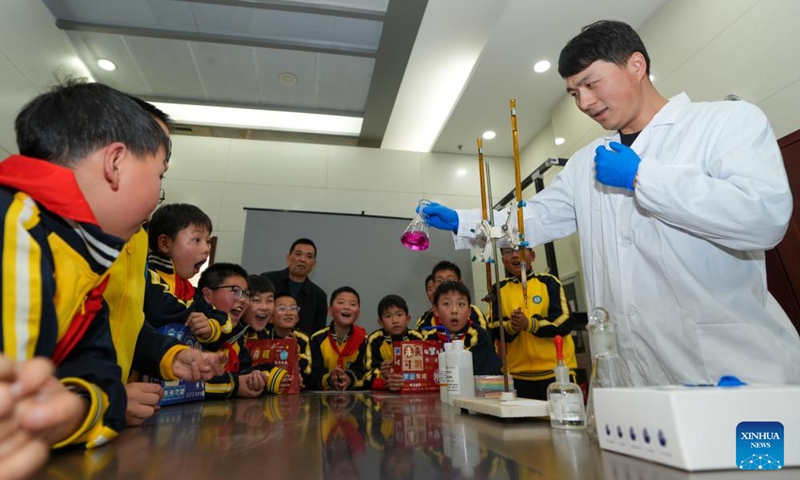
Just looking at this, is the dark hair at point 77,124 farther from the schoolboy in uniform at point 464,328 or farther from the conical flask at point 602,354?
the schoolboy in uniform at point 464,328

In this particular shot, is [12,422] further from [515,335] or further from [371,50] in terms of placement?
[371,50]

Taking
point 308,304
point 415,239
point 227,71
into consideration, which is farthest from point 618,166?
point 227,71

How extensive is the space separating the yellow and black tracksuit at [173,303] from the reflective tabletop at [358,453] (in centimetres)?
45

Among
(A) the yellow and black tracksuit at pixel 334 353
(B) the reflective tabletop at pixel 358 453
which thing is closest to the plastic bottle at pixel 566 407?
(B) the reflective tabletop at pixel 358 453

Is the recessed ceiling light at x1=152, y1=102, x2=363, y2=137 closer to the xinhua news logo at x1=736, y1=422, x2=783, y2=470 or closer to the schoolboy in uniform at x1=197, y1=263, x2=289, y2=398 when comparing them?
the schoolboy in uniform at x1=197, y1=263, x2=289, y2=398

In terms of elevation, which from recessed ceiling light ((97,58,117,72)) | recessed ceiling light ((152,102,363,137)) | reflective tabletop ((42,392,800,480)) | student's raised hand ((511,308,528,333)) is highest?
recessed ceiling light ((97,58,117,72))

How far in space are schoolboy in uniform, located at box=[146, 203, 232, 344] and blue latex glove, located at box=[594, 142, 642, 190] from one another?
3.63 ft

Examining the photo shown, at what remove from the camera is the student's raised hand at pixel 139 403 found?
63cm

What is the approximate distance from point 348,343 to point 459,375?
140 cm

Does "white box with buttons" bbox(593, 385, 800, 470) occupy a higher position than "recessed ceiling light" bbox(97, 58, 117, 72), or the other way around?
"recessed ceiling light" bbox(97, 58, 117, 72)

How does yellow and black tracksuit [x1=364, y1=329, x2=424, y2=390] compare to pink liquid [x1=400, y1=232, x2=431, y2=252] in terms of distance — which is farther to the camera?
yellow and black tracksuit [x1=364, y1=329, x2=424, y2=390]

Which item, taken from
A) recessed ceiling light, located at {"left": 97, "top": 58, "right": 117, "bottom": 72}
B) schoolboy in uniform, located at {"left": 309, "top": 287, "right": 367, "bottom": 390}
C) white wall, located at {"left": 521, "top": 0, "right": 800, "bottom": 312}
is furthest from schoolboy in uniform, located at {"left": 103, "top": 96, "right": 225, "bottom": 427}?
recessed ceiling light, located at {"left": 97, "top": 58, "right": 117, "bottom": 72}

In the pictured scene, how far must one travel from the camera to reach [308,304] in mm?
2740

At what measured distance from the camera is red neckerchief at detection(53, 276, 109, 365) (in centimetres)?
52
